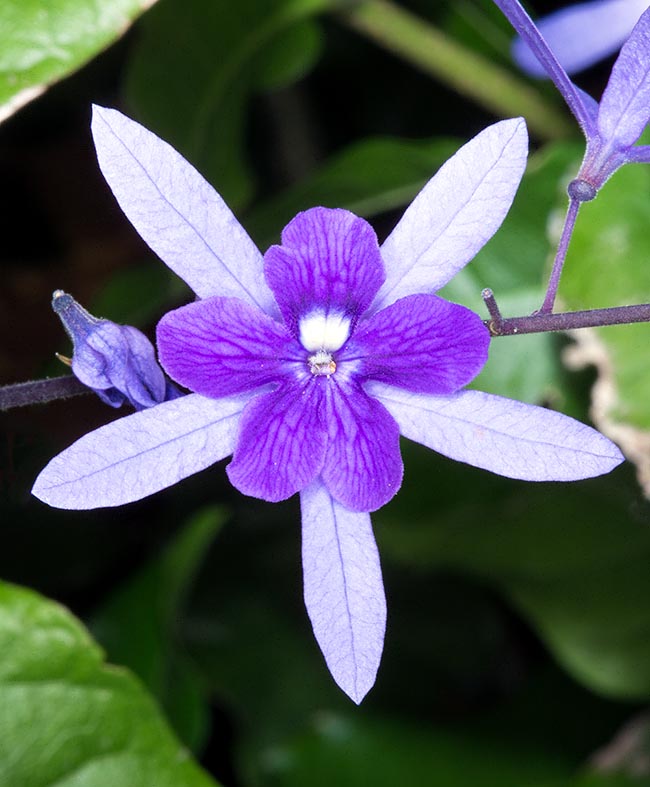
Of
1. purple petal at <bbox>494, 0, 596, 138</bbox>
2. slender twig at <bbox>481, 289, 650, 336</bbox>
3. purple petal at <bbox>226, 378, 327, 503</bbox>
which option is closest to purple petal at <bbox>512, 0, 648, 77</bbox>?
purple petal at <bbox>494, 0, 596, 138</bbox>

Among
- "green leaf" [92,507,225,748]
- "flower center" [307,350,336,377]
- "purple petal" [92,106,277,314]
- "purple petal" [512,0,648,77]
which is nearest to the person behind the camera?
"purple petal" [92,106,277,314]

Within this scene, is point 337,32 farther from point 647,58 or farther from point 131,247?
point 647,58

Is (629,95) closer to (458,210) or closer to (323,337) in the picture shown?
(458,210)

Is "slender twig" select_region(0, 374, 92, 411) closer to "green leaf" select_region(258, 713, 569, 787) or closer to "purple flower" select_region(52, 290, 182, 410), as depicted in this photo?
"purple flower" select_region(52, 290, 182, 410)

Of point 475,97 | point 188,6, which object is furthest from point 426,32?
point 188,6

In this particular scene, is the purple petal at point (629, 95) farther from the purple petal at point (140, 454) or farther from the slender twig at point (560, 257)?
the purple petal at point (140, 454)

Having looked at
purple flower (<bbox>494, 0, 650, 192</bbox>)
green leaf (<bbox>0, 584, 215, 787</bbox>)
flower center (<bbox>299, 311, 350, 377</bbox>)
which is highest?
purple flower (<bbox>494, 0, 650, 192</bbox>)

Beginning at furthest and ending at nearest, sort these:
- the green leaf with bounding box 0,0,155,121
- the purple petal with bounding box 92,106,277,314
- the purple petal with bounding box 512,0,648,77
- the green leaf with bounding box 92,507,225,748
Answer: the green leaf with bounding box 92,507,225,748
the purple petal with bounding box 512,0,648,77
the green leaf with bounding box 0,0,155,121
the purple petal with bounding box 92,106,277,314

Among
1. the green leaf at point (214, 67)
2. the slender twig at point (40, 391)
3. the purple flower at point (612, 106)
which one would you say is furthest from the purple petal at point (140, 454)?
the green leaf at point (214, 67)
